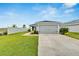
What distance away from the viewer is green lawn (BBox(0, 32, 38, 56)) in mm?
5848

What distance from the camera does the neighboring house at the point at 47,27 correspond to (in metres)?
6.62

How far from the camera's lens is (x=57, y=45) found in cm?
638

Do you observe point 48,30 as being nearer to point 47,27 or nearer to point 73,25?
point 47,27

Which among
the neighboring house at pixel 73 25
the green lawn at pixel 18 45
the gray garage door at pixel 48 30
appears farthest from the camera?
the gray garage door at pixel 48 30

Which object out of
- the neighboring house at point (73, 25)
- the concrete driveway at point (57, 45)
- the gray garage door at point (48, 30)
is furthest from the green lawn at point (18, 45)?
the neighboring house at point (73, 25)

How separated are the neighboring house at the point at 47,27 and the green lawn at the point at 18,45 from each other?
42cm

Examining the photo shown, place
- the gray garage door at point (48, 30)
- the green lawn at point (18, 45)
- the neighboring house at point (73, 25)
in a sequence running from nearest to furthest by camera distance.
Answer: the green lawn at point (18, 45) → the neighboring house at point (73, 25) → the gray garage door at point (48, 30)

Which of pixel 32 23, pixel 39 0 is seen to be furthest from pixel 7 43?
pixel 39 0

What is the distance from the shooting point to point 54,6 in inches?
247

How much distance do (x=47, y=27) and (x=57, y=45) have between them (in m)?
1.02

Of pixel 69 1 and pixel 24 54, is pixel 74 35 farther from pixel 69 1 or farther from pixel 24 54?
pixel 24 54

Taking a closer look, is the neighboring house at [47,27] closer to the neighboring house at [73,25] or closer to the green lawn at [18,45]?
the neighboring house at [73,25]

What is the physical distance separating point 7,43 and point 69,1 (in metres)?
2.74

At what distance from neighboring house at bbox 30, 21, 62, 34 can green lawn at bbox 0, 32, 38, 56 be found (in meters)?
0.42
